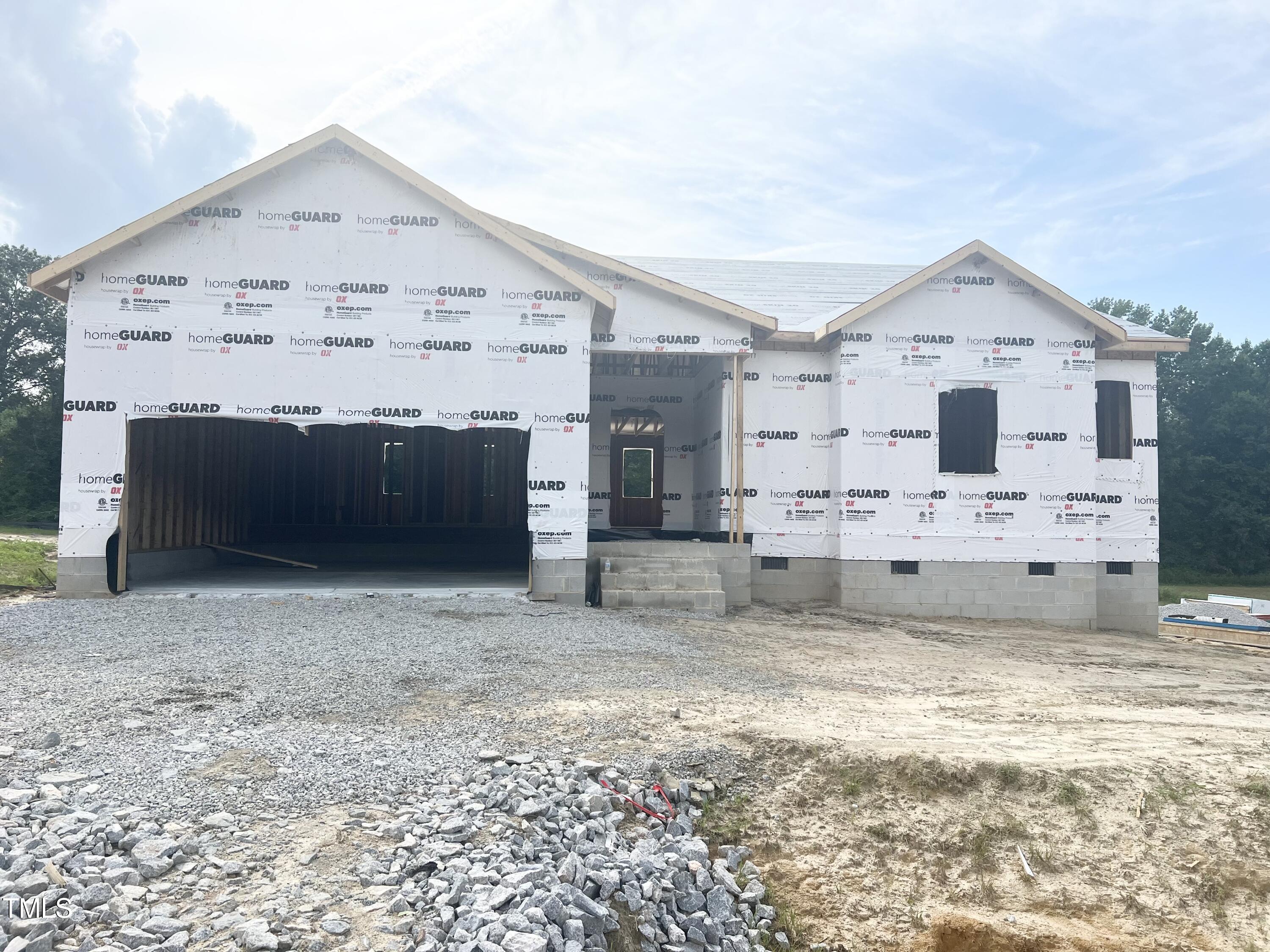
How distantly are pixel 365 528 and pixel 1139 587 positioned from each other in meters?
16.1

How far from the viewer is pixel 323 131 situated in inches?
439

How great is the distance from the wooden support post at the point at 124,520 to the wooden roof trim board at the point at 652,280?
21.1 feet

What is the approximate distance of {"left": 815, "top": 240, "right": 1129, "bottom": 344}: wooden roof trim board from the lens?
42.6ft

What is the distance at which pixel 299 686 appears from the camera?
21.0 ft

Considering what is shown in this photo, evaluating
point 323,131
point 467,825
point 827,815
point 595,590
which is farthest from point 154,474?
point 827,815

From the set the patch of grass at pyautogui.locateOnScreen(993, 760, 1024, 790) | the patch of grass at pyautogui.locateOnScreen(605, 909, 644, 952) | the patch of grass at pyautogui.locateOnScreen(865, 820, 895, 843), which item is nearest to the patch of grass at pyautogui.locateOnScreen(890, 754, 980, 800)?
the patch of grass at pyautogui.locateOnScreen(993, 760, 1024, 790)

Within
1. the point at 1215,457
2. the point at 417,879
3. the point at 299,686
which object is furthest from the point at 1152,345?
the point at 1215,457

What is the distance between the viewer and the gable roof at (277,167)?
1074 cm

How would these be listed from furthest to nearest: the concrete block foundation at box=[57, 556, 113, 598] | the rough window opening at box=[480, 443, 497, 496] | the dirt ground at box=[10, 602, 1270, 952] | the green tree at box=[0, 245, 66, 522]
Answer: the green tree at box=[0, 245, 66, 522]
the rough window opening at box=[480, 443, 497, 496]
the concrete block foundation at box=[57, 556, 113, 598]
the dirt ground at box=[10, 602, 1270, 952]

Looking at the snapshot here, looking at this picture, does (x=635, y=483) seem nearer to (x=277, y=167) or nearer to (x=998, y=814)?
(x=277, y=167)

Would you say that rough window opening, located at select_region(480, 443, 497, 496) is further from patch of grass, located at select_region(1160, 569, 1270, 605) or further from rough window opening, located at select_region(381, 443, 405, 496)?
patch of grass, located at select_region(1160, 569, 1270, 605)

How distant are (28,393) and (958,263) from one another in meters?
41.0

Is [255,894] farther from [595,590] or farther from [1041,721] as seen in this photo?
[595,590]

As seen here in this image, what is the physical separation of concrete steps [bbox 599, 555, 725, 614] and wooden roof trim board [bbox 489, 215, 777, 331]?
4.07 m
